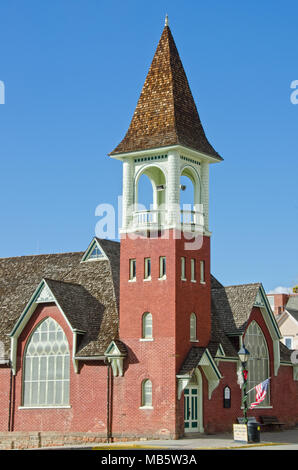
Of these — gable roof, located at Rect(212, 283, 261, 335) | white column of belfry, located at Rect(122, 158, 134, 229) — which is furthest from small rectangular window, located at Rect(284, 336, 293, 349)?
white column of belfry, located at Rect(122, 158, 134, 229)

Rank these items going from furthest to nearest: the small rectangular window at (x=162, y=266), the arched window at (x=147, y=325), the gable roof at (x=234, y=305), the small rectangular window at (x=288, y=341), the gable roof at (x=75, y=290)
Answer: the small rectangular window at (x=288, y=341) < the gable roof at (x=234, y=305) < the gable roof at (x=75, y=290) < the small rectangular window at (x=162, y=266) < the arched window at (x=147, y=325)

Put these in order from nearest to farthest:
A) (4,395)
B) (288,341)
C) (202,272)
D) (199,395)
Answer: (199,395) < (202,272) < (4,395) < (288,341)

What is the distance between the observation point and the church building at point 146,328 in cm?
4322

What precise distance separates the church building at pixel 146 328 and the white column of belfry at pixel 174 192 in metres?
0.06

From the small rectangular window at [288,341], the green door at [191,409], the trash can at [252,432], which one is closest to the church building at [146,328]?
the green door at [191,409]

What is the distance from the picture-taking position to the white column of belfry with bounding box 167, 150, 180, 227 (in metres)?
44.1

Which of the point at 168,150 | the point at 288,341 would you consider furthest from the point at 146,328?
the point at 288,341

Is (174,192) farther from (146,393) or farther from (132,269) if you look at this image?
(146,393)

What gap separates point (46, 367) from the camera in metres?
46.8

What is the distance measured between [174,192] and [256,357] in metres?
12.9

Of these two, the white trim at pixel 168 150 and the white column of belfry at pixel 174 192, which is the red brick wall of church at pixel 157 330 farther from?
the white trim at pixel 168 150

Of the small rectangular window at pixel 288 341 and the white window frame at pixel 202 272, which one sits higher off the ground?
the white window frame at pixel 202 272

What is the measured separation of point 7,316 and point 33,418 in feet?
22.9

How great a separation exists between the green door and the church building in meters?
0.05
